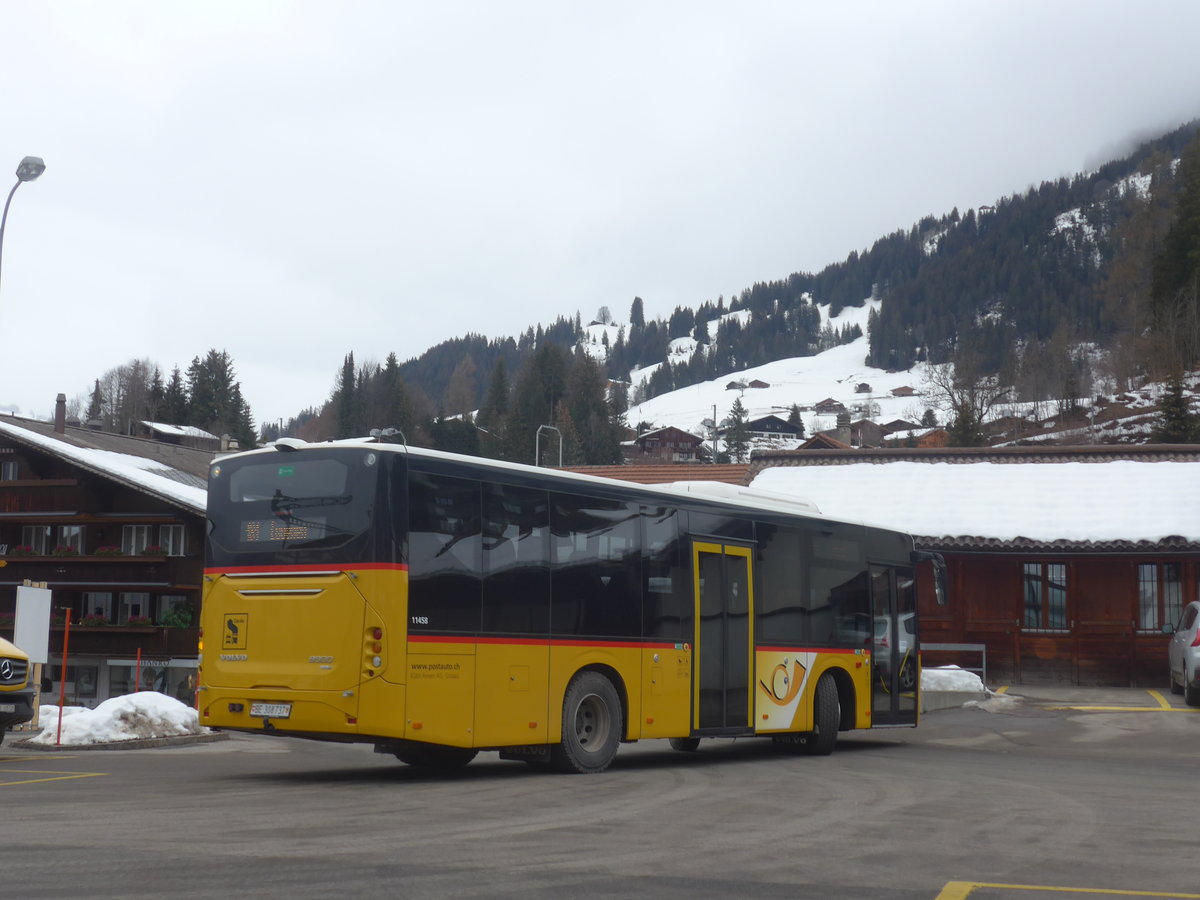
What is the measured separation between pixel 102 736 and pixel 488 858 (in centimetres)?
1051

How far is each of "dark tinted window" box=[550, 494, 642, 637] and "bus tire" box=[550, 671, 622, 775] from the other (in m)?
0.55

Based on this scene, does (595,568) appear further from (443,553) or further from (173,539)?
(173,539)

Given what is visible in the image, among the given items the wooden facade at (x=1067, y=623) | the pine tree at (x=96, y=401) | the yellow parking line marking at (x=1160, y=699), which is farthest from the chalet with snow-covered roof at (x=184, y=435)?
the yellow parking line marking at (x=1160, y=699)

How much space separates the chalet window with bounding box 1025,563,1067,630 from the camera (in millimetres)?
28406

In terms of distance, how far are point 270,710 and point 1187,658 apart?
16.7 m

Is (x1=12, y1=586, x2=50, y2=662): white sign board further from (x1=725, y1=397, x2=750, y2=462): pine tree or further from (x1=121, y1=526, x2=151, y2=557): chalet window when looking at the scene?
(x1=725, y1=397, x2=750, y2=462): pine tree

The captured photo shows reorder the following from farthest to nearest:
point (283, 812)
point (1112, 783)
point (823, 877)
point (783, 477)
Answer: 1. point (783, 477)
2. point (1112, 783)
3. point (283, 812)
4. point (823, 877)

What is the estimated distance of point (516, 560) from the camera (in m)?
12.9

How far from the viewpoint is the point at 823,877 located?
293 inches

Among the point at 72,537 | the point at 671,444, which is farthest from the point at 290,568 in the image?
the point at 671,444

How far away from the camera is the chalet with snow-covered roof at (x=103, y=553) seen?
39.5m

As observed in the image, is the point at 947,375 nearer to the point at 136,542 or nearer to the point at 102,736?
the point at 136,542

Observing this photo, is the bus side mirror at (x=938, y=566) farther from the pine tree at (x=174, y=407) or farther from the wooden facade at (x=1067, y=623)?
the pine tree at (x=174, y=407)

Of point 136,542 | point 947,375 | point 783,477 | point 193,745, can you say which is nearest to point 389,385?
point 947,375
